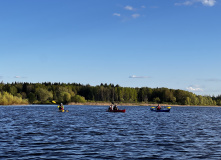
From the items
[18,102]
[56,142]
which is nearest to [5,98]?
[18,102]

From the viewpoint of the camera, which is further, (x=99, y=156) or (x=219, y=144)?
(x=219, y=144)

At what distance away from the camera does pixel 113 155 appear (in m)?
21.7

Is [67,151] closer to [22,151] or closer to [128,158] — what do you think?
[22,151]

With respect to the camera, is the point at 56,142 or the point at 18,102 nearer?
the point at 56,142

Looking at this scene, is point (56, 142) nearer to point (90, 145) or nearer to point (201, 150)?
point (90, 145)

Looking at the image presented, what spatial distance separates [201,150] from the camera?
24.0m

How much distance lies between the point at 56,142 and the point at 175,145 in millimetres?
10070

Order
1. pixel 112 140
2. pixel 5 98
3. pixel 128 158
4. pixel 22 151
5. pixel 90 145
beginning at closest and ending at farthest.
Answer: pixel 128 158
pixel 22 151
pixel 90 145
pixel 112 140
pixel 5 98

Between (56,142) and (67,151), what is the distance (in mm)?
4579

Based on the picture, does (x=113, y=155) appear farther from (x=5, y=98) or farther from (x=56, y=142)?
(x=5, y=98)

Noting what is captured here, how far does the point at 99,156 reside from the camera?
21406 mm

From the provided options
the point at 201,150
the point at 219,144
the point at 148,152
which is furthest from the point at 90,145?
the point at 219,144

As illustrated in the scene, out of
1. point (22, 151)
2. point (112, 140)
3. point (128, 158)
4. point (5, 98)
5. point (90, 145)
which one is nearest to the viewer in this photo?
point (128, 158)

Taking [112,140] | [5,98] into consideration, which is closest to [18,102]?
[5,98]
